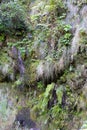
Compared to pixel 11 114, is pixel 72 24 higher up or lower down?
higher up

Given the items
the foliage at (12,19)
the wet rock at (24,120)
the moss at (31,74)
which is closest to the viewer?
the wet rock at (24,120)

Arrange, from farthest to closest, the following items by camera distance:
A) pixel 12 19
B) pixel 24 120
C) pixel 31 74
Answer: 1. pixel 12 19
2. pixel 31 74
3. pixel 24 120

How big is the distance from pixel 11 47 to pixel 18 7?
53.9 inches

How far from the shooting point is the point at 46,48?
735 centimetres

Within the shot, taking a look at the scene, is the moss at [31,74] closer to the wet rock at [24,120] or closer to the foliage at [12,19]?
the wet rock at [24,120]

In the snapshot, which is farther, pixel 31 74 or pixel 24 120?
pixel 31 74

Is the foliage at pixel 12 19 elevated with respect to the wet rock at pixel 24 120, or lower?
elevated

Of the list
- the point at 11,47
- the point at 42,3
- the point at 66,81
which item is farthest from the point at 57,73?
the point at 42,3

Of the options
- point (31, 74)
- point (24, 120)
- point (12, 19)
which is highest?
point (12, 19)

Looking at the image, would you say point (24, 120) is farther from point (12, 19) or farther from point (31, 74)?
point (12, 19)

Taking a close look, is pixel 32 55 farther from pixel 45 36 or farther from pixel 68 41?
pixel 68 41

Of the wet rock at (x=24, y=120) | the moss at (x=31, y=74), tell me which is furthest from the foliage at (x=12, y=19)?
the wet rock at (x=24, y=120)

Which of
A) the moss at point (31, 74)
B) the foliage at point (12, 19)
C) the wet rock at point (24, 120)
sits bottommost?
the wet rock at point (24, 120)

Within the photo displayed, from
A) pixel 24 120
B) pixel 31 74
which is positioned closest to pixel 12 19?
pixel 31 74
